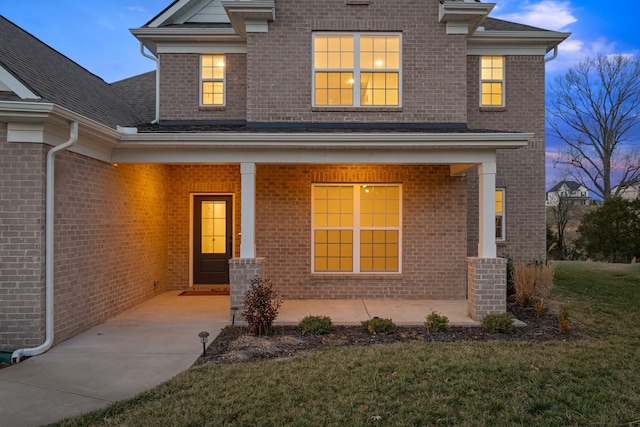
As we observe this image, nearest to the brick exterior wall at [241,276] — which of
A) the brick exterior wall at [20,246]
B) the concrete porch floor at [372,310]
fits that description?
the concrete porch floor at [372,310]

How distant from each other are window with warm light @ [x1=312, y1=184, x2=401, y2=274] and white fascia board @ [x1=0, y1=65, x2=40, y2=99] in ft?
18.2

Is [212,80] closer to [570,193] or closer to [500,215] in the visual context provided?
[500,215]

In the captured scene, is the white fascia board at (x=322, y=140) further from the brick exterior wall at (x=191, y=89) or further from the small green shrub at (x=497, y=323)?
the small green shrub at (x=497, y=323)

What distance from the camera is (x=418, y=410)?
13.4 ft

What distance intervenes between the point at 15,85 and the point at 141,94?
6.82m

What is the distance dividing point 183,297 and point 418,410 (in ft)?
23.0

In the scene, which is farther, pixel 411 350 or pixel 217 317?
pixel 217 317

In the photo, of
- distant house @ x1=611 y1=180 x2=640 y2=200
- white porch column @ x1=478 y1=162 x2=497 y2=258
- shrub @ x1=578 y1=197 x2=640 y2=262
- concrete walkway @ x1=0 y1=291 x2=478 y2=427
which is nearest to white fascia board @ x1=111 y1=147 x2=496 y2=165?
white porch column @ x1=478 y1=162 x2=497 y2=258

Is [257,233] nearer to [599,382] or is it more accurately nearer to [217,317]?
[217,317]

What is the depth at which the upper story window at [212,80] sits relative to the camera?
33.5ft

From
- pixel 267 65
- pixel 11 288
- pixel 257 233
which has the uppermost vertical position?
pixel 267 65

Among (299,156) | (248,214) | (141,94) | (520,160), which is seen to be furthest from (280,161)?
(141,94)

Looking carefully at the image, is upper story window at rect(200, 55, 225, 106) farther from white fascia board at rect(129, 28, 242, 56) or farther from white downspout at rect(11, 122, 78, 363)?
white downspout at rect(11, 122, 78, 363)

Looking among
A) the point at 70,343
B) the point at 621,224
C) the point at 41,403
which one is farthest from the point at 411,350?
the point at 621,224
